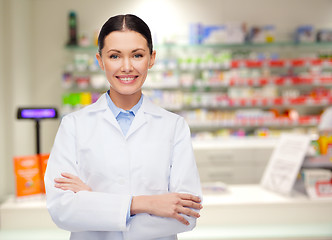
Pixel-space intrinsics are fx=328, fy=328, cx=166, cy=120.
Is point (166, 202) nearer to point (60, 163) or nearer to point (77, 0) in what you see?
point (60, 163)

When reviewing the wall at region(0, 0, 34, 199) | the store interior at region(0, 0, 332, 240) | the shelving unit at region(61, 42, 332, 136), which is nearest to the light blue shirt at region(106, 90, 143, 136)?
the wall at region(0, 0, 34, 199)

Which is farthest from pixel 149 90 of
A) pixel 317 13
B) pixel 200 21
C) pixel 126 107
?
pixel 126 107

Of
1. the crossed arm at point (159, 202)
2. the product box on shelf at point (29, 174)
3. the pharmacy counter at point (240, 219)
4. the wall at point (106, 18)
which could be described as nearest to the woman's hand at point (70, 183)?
the crossed arm at point (159, 202)

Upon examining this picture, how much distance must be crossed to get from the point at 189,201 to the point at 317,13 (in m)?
5.66

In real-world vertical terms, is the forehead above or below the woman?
above

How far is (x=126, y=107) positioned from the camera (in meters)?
1.11

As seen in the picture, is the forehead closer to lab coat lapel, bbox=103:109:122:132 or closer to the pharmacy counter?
lab coat lapel, bbox=103:109:122:132

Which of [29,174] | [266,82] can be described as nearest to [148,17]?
[266,82]

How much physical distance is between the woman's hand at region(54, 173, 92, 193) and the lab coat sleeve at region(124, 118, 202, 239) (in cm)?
19

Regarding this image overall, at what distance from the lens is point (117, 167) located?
104cm

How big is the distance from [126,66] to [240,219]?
1634 mm

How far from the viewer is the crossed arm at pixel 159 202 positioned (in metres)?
0.97

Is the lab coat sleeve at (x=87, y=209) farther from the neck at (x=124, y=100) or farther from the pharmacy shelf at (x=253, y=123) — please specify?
the pharmacy shelf at (x=253, y=123)

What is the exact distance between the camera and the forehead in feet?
3.24
